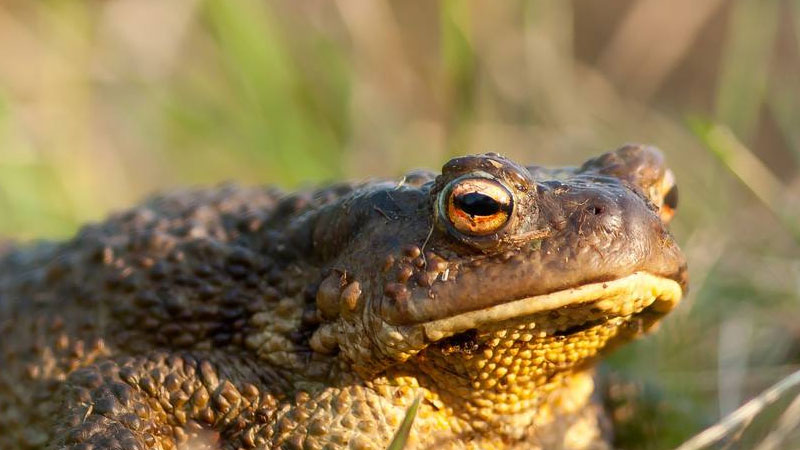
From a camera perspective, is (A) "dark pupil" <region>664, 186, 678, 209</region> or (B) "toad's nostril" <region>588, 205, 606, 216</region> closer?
(B) "toad's nostril" <region>588, 205, 606, 216</region>

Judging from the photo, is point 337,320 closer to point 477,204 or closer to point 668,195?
point 477,204

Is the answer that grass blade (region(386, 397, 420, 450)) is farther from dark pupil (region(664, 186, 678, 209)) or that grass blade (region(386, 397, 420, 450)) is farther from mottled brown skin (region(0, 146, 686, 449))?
dark pupil (region(664, 186, 678, 209))

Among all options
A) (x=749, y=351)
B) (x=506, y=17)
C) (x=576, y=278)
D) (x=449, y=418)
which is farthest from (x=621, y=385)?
(x=506, y=17)

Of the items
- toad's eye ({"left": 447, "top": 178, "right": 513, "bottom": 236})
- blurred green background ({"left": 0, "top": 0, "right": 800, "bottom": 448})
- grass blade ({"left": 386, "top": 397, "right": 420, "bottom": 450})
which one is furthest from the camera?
blurred green background ({"left": 0, "top": 0, "right": 800, "bottom": 448})

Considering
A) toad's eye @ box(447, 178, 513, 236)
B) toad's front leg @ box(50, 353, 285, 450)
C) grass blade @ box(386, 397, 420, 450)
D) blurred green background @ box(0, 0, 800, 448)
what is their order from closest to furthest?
grass blade @ box(386, 397, 420, 450) → toad's eye @ box(447, 178, 513, 236) → toad's front leg @ box(50, 353, 285, 450) → blurred green background @ box(0, 0, 800, 448)

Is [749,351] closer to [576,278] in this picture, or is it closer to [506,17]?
[576,278]

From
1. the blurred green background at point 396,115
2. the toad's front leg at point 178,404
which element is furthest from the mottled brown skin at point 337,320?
the blurred green background at point 396,115

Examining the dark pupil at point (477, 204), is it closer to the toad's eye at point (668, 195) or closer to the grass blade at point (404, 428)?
the grass blade at point (404, 428)

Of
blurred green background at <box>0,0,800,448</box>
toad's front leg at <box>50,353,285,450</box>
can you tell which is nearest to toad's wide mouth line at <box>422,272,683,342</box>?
toad's front leg at <box>50,353,285,450</box>

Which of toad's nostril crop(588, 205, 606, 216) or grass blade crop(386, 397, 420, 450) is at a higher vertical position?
toad's nostril crop(588, 205, 606, 216)
